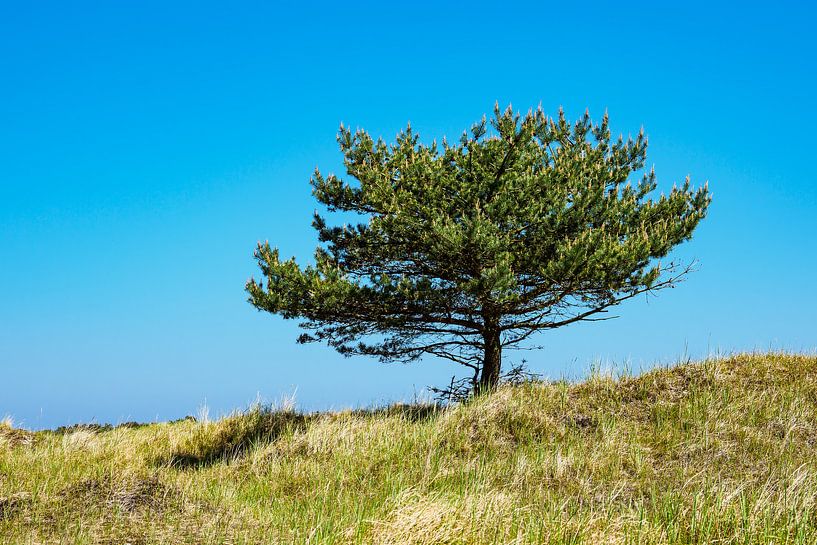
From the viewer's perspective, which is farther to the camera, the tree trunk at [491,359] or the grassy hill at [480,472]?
the tree trunk at [491,359]

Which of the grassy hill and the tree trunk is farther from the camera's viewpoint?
the tree trunk

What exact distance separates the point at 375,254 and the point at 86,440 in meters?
7.87

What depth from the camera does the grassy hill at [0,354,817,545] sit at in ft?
22.6

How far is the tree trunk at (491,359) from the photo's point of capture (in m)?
15.7

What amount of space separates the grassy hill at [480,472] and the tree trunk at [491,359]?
151cm

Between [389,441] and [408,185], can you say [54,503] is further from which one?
[408,185]

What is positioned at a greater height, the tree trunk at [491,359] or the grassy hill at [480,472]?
the tree trunk at [491,359]

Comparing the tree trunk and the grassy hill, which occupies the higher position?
the tree trunk

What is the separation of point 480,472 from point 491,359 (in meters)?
6.70

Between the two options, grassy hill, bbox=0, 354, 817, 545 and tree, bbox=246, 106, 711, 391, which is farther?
tree, bbox=246, 106, 711, 391

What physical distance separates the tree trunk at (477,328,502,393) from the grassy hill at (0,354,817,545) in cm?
151

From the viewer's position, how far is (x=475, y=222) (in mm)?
13125

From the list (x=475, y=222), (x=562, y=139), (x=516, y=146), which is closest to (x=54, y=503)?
(x=475, y=222)

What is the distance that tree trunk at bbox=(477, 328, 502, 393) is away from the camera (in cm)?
1573
